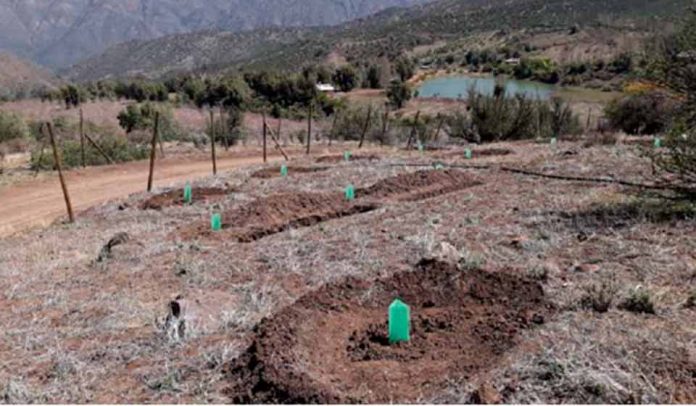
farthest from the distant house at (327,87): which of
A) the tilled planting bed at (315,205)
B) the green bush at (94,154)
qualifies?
the tilled planting bed at (315,205)

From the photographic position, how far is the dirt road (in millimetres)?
17984

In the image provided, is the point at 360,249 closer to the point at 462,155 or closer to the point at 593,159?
the point at 593,159

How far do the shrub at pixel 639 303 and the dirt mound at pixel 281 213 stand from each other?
5876 millimetres

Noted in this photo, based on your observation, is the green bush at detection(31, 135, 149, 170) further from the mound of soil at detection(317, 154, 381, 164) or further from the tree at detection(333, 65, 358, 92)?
the tree at detection(333, 65, 358, 92)

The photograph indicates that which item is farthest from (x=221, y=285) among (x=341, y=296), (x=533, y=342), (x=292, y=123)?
(x=292, y=123)

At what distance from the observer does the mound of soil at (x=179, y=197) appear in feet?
48.4

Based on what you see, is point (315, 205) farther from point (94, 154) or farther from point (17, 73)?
point (17, 73)

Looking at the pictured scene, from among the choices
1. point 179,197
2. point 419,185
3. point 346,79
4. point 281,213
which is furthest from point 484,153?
point 346,79

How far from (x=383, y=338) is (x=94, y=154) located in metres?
24.5

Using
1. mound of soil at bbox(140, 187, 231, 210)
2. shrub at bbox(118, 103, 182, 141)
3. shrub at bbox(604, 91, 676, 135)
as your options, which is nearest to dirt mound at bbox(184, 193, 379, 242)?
mound of soil at bbox(140, 187, 231, 210)

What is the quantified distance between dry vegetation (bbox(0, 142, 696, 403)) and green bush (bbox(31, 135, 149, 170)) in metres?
14.5

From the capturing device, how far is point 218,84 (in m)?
60.0

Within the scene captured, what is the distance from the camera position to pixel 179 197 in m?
15.5

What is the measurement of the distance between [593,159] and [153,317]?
36.2ft
